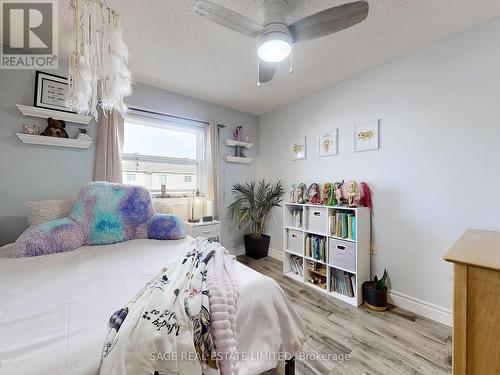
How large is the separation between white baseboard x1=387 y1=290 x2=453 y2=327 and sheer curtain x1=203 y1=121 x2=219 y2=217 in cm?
232

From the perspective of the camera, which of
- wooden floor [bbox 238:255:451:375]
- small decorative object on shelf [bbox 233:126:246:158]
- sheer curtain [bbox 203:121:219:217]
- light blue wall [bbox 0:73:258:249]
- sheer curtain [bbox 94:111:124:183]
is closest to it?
wooden floor [bbox 238:255:451:375]

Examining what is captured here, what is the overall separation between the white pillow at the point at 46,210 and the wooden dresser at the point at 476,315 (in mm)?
2720

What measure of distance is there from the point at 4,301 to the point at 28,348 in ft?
1.53

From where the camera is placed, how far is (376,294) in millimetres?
1971

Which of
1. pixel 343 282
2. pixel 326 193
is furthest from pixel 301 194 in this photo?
pixel 343 282

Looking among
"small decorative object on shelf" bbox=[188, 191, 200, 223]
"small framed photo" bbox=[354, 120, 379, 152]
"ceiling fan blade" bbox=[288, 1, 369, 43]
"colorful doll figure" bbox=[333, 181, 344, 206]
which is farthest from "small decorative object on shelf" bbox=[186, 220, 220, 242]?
"ceiling fan blade" bbox=[288, 1, 369, 43]

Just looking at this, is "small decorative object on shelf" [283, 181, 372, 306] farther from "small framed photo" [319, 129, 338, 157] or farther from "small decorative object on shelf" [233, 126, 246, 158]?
"small decorative object on shelf" [233, 126, 246, 158]

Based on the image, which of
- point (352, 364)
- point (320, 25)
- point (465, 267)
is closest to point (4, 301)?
point (352, 364)

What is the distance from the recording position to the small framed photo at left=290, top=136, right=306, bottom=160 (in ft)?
9.66

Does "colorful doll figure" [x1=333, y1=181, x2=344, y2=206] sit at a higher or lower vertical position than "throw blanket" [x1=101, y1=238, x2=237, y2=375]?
higher

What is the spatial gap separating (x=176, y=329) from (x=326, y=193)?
214 centimetres

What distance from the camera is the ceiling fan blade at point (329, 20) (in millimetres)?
1188

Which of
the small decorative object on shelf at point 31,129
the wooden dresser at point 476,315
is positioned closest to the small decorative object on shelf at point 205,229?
the small decorative object on shelf at point 31,129

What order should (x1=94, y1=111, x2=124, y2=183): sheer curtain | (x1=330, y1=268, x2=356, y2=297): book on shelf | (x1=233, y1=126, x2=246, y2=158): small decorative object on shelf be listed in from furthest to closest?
1. (x1=233, y1=126, x2=246, y2=158): small decorative object on shelf
2. (x1=94, y1=111, x2=124, y2=183): sheer curtain
3. (x1=330, y1=268, x2=356, y2=297): book on shelf
